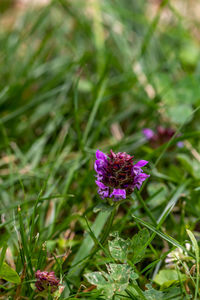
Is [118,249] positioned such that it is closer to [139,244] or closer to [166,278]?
[139,244]

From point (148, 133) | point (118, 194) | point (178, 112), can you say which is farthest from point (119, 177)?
point (178, 112)

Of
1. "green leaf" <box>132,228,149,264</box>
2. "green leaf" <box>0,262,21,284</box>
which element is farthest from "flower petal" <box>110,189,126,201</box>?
"green leaf" <box>0,262,21,284</box>

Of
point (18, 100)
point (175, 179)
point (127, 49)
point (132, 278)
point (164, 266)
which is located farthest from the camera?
point (127, 49)

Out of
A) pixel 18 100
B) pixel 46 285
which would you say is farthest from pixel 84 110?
pixel 46 285

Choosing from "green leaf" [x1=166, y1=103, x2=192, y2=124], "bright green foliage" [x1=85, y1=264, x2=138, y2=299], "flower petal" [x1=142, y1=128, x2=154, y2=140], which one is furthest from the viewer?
"green leaf" [x1=166, y1=103, x2=192, y2=124]

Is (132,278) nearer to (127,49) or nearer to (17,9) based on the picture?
(127,49)

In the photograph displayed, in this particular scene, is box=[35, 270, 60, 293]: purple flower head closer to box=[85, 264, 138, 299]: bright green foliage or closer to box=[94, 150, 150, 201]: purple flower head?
box=[85, 264, 138, 299]: bright green foliage

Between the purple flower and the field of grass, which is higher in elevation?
the field of grass
